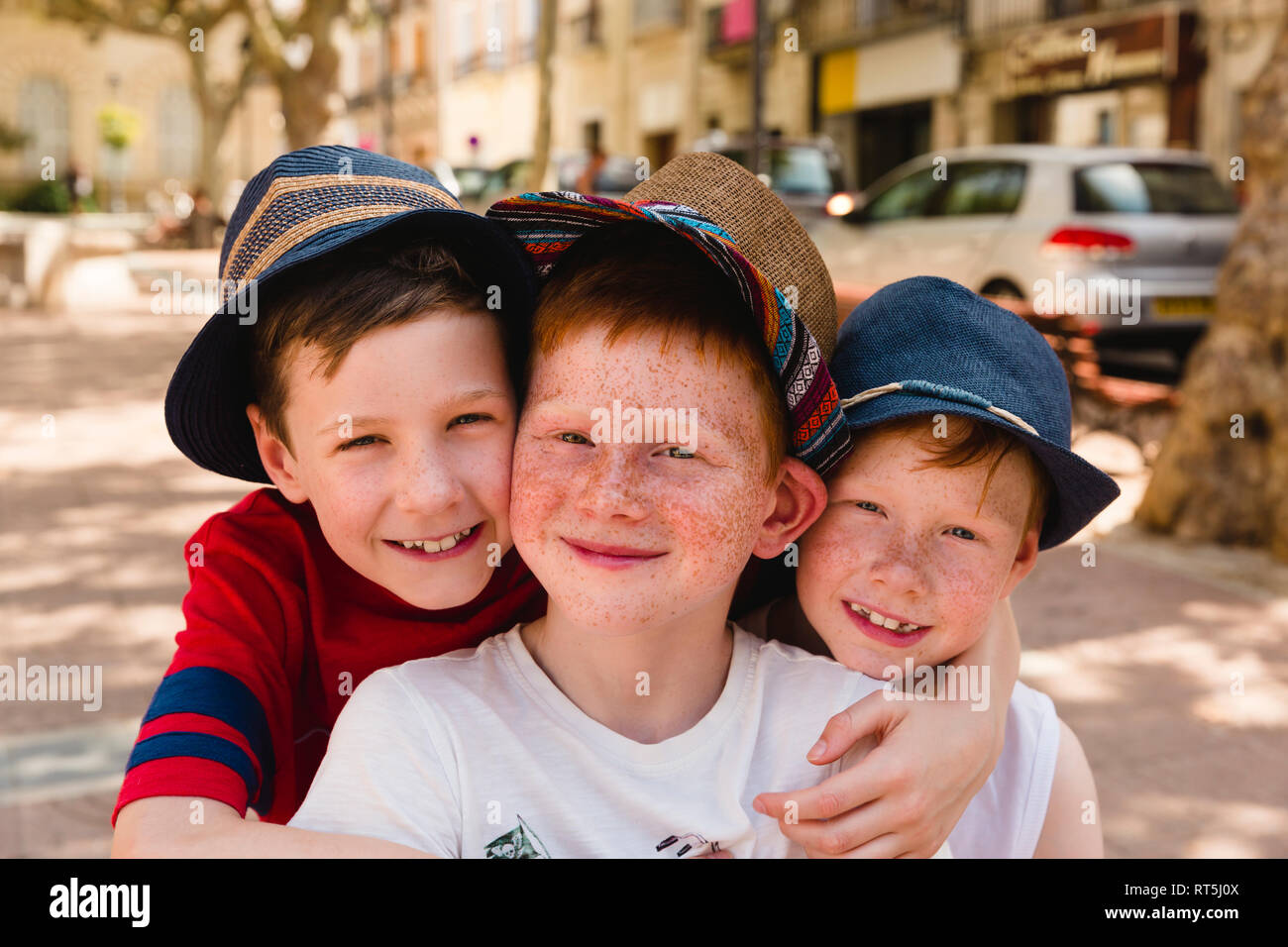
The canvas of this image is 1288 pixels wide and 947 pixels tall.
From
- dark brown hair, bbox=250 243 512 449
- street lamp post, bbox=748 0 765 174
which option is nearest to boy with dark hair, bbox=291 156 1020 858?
dark brown hair, bbox=250 243 512 449

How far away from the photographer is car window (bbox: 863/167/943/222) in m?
10.1

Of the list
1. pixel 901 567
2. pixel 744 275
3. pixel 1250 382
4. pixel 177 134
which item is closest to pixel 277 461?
pixel 744 275

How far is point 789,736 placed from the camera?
57.6 inches

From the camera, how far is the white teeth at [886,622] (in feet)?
5.06

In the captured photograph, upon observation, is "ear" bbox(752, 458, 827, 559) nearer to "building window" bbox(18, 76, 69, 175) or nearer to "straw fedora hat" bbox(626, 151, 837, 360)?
"straw fedora hat" bbox(626, 151, 837, 360)

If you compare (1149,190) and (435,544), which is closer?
(435,544)

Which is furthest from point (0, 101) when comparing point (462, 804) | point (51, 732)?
point (462, 804)

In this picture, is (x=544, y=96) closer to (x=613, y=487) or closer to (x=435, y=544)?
(x=435, y=544)

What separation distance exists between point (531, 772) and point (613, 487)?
0.33m

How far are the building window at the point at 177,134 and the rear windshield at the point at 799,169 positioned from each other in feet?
115

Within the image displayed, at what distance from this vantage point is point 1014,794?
1796 millimetres

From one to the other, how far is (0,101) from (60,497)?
4257 cm

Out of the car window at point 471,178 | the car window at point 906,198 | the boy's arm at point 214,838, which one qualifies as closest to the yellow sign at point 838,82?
the car window at point 471,178

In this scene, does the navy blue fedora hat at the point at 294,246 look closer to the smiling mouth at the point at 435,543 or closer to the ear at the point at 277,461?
the ear at the point at 277,461
